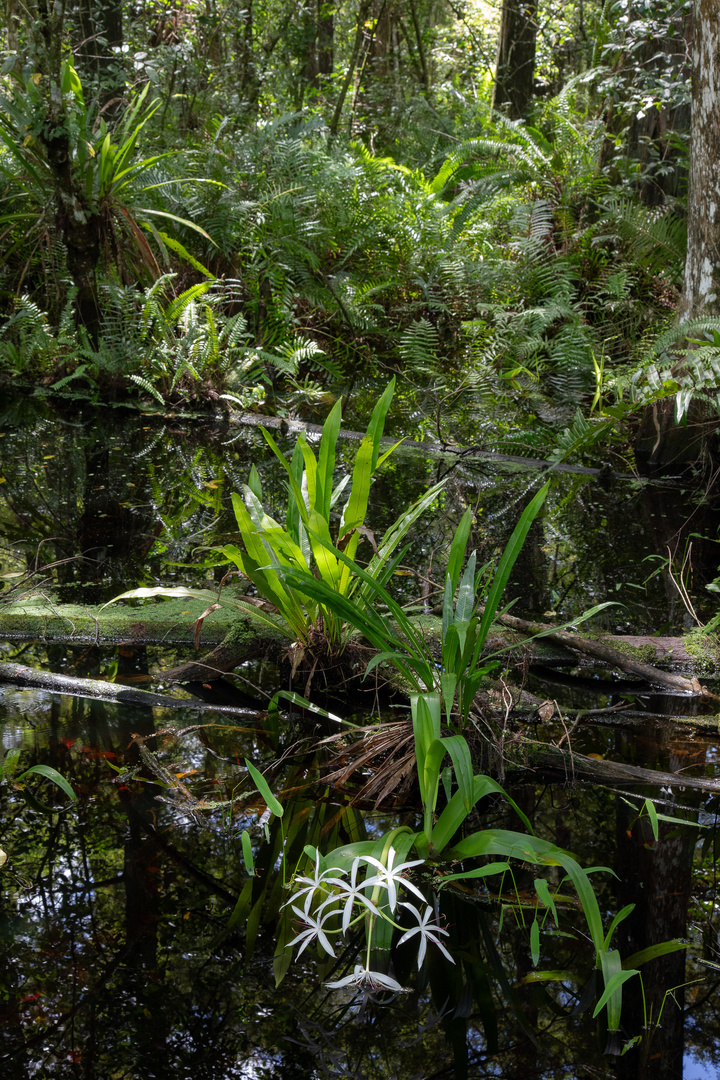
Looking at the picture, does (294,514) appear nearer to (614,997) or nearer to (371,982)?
(371,982)

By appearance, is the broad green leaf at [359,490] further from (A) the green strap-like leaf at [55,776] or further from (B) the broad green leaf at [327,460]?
(A) the green strap-like leaf at [55,776]

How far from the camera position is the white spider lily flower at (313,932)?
135 cm

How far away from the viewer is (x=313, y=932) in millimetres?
1387

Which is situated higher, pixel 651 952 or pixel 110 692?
pixel 110 692

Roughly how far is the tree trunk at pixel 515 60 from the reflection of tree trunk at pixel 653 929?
10650 millimetres

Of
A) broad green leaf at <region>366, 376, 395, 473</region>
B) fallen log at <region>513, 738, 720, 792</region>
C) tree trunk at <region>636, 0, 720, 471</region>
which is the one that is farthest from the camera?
tree trunk at <region>636, 0, 720, 471</region>

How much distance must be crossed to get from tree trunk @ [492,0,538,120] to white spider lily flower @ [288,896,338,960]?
11.0 m

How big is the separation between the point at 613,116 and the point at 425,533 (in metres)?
6.48

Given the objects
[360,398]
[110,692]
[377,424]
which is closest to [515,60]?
[360,398]

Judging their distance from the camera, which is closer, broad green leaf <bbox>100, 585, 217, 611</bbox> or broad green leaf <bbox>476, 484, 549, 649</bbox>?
broad green leaf <bbox>476, 484, 549, 649</bbox>

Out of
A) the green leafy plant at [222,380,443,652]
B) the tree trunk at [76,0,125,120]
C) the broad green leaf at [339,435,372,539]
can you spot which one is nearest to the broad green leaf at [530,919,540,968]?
the green leafy plant at [222,380,443,652]

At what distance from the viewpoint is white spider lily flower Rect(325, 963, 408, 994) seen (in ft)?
4.46

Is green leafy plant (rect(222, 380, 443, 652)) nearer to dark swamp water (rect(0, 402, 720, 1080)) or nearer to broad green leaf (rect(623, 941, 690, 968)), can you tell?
dark swamp water (rect(0, 402, 720, 1080))

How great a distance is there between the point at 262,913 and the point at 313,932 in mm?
178
